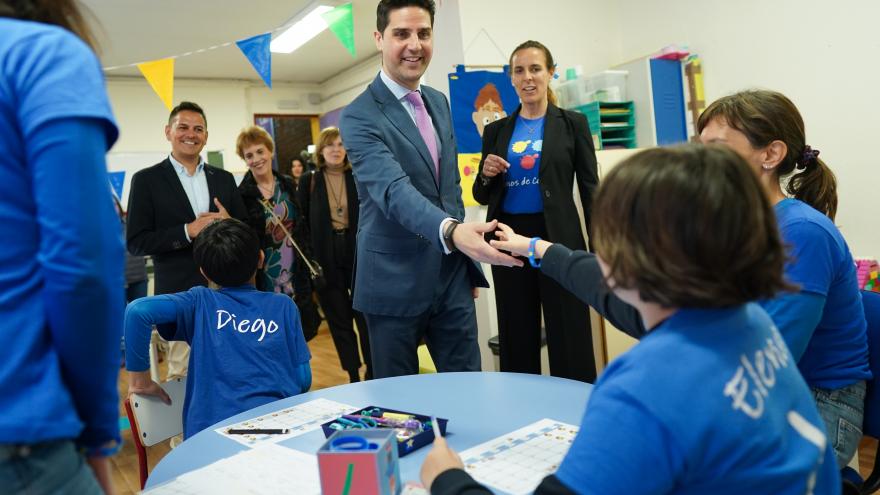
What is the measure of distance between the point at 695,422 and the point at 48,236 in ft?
2.29

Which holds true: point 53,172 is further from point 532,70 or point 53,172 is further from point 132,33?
point 132,33

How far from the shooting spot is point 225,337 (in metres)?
1.69

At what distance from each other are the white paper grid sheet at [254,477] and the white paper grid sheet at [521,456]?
0.26 meters

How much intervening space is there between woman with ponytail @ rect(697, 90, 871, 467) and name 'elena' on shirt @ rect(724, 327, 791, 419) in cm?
48

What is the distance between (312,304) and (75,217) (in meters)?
3.08

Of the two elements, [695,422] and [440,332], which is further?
[440,332]

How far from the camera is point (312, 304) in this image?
12.2ft

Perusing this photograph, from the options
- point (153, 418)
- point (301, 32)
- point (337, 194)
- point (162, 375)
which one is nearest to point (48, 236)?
point (153, 418)

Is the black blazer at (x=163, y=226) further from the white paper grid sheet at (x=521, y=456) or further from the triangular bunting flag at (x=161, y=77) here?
the white paper grid sheet at (x=521, y=456)

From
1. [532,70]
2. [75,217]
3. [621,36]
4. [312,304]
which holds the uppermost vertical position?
[621,36]

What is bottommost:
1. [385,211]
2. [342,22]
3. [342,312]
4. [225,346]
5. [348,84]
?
[342,312]

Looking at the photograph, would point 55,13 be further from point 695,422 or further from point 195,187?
point 195,187

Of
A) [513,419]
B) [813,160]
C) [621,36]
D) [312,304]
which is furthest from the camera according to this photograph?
[621,36]

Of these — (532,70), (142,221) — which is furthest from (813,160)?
(142,221)
